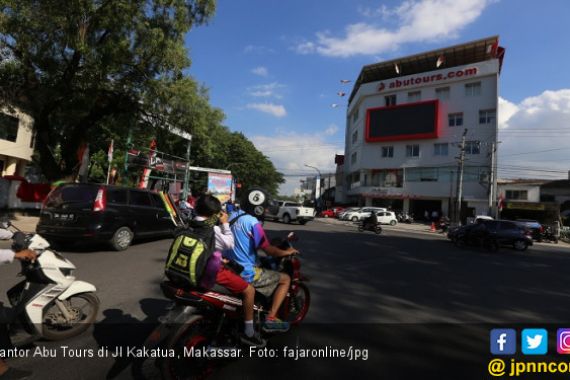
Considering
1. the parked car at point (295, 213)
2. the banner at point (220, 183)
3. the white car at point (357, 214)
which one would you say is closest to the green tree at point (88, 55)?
the banner at point (220, 183)

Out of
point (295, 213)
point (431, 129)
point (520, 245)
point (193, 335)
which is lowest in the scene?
point (193, 335)

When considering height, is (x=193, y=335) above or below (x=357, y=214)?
below

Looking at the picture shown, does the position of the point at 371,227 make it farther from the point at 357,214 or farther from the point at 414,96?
the point at 414,96

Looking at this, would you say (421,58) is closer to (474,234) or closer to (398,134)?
(398,134)

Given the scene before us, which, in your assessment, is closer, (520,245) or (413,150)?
(520,245)

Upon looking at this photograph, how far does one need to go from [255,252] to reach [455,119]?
43.1 metres

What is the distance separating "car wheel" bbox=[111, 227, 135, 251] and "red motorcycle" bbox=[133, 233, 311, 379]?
6068mm

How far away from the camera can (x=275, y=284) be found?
3.78 m

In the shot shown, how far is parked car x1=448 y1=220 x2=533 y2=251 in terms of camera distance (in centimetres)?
1558

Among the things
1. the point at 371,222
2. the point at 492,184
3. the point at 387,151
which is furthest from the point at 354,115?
the point at 371,222

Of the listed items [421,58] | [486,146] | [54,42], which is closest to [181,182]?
[54,42]

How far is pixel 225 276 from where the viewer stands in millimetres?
3193

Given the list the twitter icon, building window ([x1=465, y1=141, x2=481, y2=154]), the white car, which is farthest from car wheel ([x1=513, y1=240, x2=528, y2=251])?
building window ([x1=465, y1=141, x2=481, y2=154])

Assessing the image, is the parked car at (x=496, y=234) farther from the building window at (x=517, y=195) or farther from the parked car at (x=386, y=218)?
the building window at (x=517, y=195)
